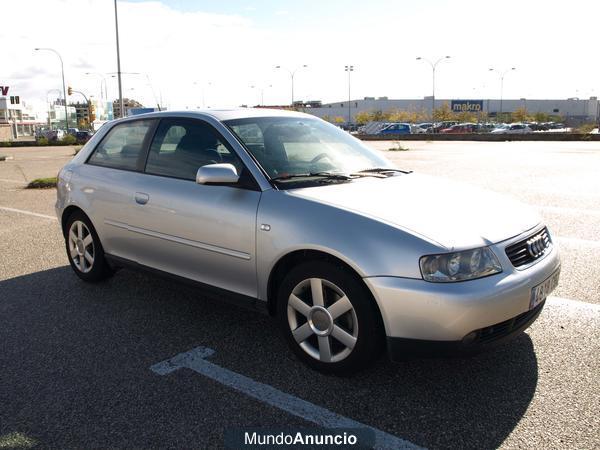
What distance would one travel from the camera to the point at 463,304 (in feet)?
8.99

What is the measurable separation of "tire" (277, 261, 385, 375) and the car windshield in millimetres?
801

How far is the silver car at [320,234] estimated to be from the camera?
2.83 meters

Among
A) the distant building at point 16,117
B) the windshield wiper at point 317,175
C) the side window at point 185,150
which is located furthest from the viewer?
the distant building at point 16,117

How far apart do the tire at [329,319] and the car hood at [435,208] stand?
0.40 metres

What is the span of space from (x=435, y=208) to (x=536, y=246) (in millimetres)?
661

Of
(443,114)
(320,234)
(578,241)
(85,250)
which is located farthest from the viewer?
(443,114)

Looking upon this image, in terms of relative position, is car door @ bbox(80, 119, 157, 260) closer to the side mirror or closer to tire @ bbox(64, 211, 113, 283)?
tire @ bbox(64, 211, 113, 283)

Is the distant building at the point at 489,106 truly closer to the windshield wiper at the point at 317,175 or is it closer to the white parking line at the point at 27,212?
the white parking line at the point at 27,212

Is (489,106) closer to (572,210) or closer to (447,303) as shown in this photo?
(572,210)

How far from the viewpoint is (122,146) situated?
4699 mm

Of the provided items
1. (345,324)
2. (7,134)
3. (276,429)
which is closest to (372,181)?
(345,324)

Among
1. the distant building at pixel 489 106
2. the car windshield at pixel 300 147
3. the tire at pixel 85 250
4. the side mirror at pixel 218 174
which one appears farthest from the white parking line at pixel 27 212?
the distant building at pixel 489 106

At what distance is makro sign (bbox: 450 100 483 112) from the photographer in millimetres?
113375

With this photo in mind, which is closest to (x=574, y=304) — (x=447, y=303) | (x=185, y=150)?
(x=447, y=303)
